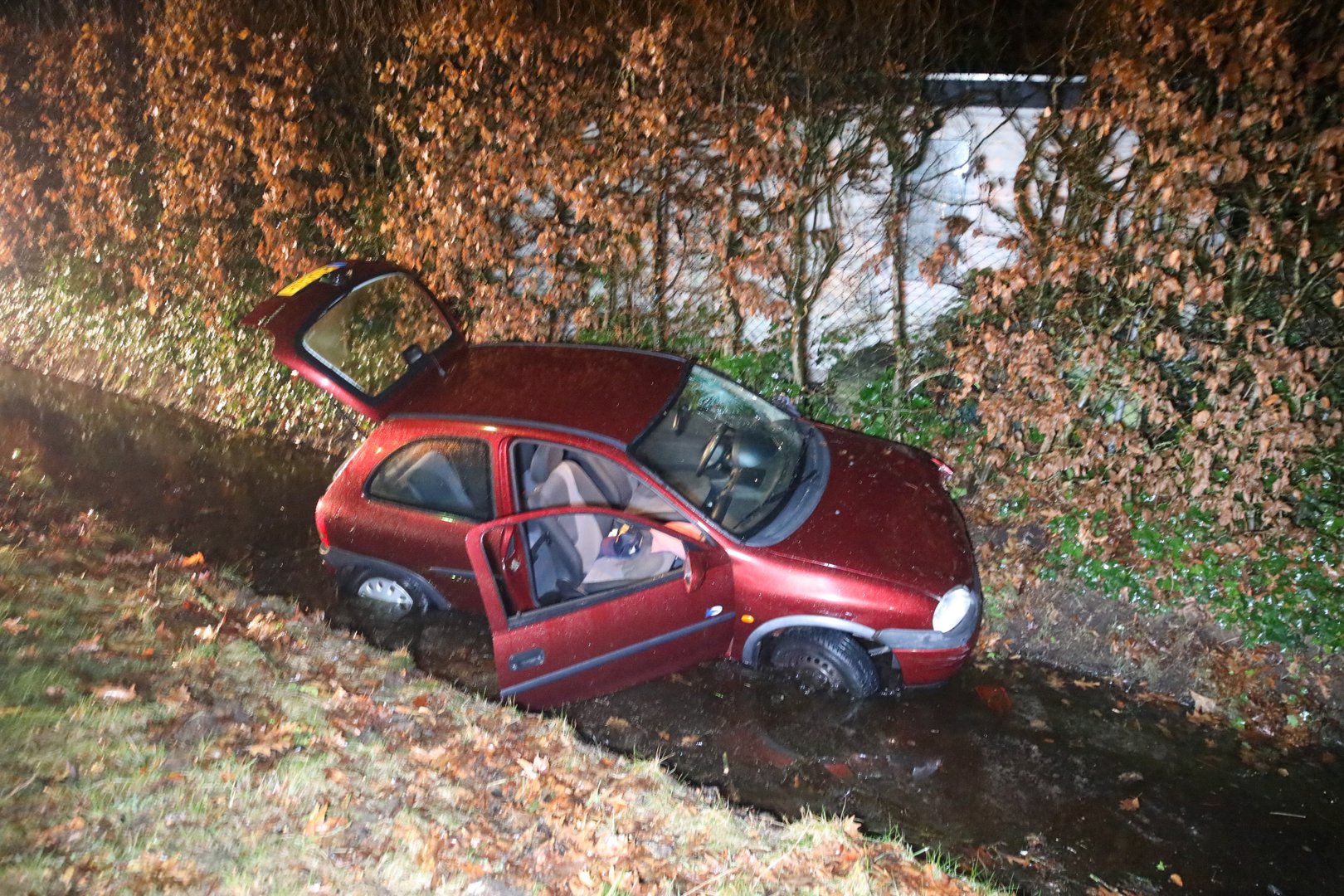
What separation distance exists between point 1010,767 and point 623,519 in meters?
2.50

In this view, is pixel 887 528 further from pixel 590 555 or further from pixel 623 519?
pixel 590 555

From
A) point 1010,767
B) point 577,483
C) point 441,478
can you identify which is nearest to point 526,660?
point 577,483

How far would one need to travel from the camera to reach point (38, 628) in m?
4.76

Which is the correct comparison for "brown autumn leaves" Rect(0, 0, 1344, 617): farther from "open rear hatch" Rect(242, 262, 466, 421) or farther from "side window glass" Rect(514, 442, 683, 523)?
A: "side window glass" Rect(514, 442, 683, 523)

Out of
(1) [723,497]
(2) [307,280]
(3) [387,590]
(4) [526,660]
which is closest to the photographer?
(4) [526,660]

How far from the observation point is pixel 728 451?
5422mm

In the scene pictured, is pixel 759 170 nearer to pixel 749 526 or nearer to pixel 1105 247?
pixel 1105 247

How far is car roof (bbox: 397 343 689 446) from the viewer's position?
506 centimetres

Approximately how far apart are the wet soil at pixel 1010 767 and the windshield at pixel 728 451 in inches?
45.5

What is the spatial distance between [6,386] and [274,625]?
836cm

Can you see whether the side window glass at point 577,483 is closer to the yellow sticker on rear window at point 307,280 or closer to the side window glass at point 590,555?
the side window glass at point 590,555

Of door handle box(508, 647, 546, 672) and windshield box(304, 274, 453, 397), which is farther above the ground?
windshield box(304, 274, 453, 397)

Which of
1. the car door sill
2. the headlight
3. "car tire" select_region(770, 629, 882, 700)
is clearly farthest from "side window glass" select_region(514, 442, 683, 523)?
the headlight

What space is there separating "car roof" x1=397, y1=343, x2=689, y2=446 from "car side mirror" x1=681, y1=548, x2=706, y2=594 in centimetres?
74
